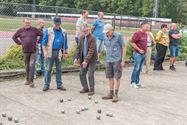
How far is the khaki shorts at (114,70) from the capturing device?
1003cm

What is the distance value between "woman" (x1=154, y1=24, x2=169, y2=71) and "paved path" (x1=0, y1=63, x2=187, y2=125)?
273 cm

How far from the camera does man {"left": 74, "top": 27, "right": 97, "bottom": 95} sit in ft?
34.3

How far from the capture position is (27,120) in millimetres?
8180

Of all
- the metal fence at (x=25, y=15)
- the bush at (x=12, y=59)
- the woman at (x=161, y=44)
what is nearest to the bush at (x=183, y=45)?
the metal fence at (x=25, y=15)

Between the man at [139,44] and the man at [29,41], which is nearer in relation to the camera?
the man at [29,41]

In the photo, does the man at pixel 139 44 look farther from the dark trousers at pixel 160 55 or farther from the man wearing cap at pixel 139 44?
the dark trousers at pixel 160 55

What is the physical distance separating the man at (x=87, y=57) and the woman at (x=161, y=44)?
16.9 ft

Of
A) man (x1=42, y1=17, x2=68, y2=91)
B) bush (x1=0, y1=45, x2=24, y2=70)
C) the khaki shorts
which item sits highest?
man (x1=42, y1=17, x2=68, y2=91)

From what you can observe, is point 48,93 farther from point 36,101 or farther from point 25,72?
point 25,72

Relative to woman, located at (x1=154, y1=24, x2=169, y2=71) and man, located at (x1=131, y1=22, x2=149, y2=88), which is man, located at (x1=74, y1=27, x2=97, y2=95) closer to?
man, located at (x1=131, y1=22, x2=149, y2=88)

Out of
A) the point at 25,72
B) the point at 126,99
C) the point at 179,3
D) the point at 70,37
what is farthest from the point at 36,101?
the point at 179,3

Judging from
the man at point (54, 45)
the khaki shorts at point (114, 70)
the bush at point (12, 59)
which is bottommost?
the bush at point (12, 59)

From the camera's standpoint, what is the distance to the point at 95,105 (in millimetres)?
9547

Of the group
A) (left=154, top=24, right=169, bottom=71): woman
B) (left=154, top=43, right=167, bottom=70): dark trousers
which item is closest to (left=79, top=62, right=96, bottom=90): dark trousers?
(left=154, top=24, right=169, bottom=71): woman
